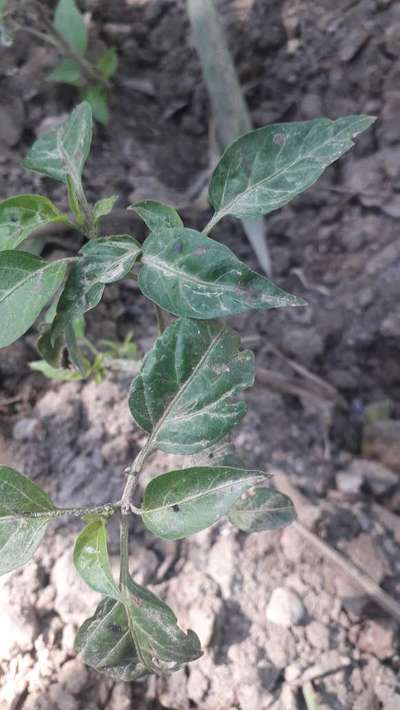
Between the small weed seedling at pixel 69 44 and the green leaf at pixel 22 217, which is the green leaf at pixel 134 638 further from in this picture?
the small weed seedling at pixel 69 44

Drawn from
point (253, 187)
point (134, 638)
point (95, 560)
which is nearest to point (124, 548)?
point (95, 560)

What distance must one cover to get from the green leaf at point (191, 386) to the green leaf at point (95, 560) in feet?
0.60

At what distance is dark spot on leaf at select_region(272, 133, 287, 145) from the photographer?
117cm

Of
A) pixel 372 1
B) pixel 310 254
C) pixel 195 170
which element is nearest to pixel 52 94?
pixel 195 170

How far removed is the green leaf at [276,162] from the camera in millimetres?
1121

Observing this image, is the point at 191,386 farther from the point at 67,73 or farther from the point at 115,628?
the point at 67,73

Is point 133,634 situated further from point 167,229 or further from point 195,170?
point 195,170

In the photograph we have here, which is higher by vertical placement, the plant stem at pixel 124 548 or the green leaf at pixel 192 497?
Answer: the green leaf at pixel 192 497

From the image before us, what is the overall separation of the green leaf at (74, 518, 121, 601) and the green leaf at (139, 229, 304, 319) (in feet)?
1.31

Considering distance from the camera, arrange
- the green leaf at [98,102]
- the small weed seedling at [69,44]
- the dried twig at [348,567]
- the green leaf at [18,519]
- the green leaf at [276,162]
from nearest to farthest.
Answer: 1. the green leaf at [18,519]
2. the green leaf at [276,162]
3. the dried twig at [348,567]
4. the small weed seedling at [69,44]
5. the green leaf at [98,102]

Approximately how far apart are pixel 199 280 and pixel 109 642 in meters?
0.66

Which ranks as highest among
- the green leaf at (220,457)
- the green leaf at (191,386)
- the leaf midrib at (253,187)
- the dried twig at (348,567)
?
the leaf midrib at (253,187)

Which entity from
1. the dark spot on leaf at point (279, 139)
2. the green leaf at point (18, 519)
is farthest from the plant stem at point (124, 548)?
the dark spot on leaf at point (279, 139)

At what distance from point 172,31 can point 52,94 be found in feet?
2.07
